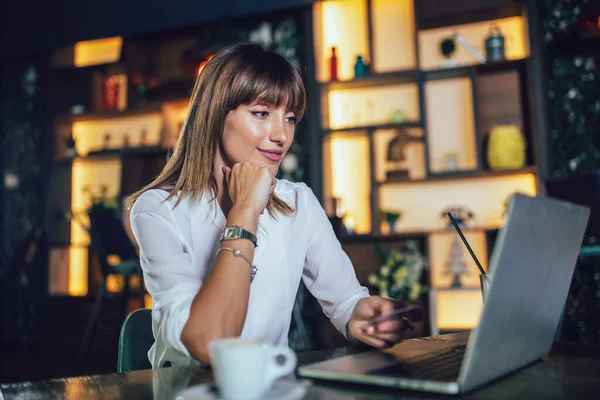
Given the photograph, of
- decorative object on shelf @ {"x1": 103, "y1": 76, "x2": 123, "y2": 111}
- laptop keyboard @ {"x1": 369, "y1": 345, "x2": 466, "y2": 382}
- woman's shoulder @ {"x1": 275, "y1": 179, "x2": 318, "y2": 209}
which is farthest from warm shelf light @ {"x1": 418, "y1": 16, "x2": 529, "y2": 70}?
laptop keyboard @ {"x1": 369, "y1": 345, "x2": 466, "y2": 382}

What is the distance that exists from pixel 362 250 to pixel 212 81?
337cm

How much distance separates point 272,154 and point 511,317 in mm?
746

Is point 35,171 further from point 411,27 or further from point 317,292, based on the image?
point 317,292

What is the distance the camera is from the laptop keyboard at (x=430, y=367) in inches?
23.3

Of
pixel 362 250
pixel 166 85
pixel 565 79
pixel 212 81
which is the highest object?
pixel 166 85

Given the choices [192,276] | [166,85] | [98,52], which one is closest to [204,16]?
[166,85]

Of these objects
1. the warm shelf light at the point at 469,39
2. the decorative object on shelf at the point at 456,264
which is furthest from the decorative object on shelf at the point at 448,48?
the decorative object on shelf at the point at 456,264

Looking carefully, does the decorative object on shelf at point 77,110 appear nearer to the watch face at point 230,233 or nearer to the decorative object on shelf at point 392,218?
the decorative object on shelf at point 392,218

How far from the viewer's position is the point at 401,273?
3941mm

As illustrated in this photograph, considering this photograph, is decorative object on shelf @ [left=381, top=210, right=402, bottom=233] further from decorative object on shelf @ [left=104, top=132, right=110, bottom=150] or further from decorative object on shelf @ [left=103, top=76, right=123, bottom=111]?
decorative object on shelf @ [left=103, top=76, right=123, bottom=111]

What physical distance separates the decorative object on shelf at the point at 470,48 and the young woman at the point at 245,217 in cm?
348

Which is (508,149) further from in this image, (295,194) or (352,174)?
(295,194)

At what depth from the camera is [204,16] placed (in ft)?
16.1

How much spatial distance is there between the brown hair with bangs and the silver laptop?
608mm
